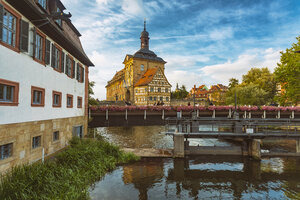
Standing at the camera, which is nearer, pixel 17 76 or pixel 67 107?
pixel 17 76

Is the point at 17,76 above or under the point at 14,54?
under

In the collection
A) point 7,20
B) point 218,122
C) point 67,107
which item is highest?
point 7,20

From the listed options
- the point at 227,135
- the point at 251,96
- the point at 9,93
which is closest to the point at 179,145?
the point at 227,135

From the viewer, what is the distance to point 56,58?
1233cm

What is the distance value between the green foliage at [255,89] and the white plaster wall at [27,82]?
106 feet

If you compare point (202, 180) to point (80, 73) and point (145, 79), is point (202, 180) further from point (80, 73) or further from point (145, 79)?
point (145, 79)

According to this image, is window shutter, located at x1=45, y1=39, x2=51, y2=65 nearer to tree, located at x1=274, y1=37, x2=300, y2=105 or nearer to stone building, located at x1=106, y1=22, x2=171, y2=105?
tree, located at x1=274, y1=37, x2=300, y2=105

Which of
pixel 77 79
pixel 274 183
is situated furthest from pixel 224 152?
pixel 77 79

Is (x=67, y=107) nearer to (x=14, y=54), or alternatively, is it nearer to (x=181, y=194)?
(x=14, y=54)

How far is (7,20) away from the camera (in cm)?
764

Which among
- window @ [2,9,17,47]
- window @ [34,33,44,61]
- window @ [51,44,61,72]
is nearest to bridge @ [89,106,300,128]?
window @ [51,44,61,72]

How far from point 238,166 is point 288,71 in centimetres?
2036

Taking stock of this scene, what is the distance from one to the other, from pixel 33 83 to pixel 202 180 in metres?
11.0

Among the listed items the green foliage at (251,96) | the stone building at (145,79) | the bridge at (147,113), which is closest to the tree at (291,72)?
the bridge at (147,113)
